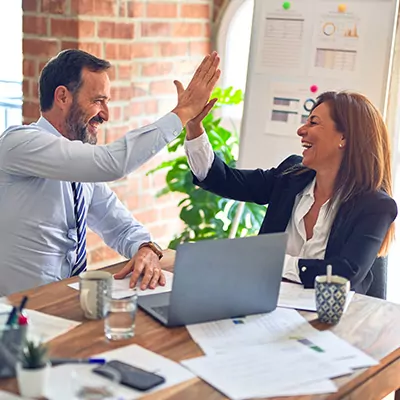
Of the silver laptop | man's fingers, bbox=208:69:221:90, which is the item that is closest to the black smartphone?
the silver laptop

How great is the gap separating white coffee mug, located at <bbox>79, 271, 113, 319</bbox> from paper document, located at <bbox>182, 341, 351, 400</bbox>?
293 mm

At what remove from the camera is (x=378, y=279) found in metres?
2.29

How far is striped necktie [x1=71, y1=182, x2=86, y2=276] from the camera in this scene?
2256mm

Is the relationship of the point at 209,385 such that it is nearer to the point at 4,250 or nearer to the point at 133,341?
the point at 133,341

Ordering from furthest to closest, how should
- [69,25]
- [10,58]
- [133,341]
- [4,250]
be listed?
[10,58], [69,25], [4,250], [133,341]

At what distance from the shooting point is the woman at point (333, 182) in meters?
2.21

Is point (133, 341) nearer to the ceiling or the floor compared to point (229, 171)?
nearer to the floor

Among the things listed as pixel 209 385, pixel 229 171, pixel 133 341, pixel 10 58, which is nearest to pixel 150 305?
pixel 133 341

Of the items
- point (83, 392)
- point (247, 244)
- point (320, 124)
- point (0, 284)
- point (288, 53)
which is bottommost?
point (0, 284)

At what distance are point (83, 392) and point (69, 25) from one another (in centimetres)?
226

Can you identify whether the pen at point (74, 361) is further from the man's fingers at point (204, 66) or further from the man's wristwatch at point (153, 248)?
the man's fingers at point (204, 66)

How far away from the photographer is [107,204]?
2387 millimetres

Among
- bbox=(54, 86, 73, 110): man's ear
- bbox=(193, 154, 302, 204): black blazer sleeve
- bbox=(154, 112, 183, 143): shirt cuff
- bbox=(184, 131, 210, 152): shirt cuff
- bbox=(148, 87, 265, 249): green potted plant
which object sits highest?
bbox=(54, 86, 73, 110): man's ear

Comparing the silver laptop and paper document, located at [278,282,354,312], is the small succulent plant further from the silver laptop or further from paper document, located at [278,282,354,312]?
paper document, located at [278,282,354,312]
